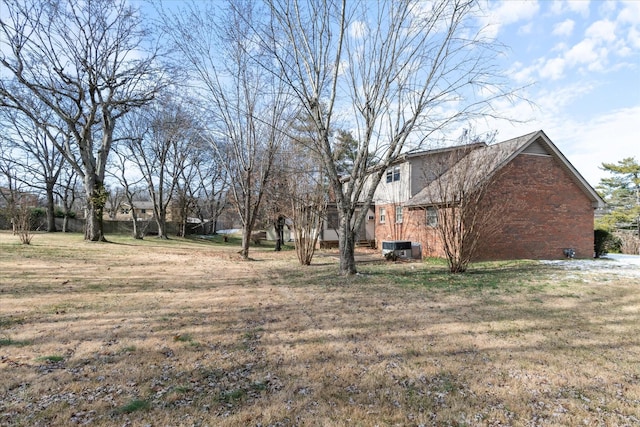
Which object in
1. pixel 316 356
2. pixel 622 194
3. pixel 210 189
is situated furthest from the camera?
pixel 210 189

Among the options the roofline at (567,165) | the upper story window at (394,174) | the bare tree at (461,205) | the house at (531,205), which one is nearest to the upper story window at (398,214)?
the upper story window at (394,174)

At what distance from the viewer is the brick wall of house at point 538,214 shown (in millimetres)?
14672

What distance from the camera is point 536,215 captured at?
15164mm

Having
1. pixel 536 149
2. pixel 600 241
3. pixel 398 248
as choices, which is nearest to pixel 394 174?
pixel 398 248

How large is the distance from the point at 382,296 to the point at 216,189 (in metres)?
38.0

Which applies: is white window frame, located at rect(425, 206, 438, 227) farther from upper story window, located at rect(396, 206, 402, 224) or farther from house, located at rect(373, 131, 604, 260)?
upper story window, located at rect(396, 206, 402, 224)

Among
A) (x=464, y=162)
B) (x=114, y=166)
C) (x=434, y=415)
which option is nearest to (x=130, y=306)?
(x=434, y=415)

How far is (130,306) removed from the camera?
6328 mm

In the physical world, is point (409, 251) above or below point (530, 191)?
below

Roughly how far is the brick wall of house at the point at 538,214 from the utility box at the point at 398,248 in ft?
11.5

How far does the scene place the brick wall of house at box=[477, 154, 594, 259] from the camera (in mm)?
14672

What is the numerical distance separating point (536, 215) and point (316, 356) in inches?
580

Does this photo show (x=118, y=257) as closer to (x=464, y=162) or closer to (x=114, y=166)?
(x=464, y=162)

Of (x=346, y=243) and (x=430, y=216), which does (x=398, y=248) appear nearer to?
(x=430, y=216)
